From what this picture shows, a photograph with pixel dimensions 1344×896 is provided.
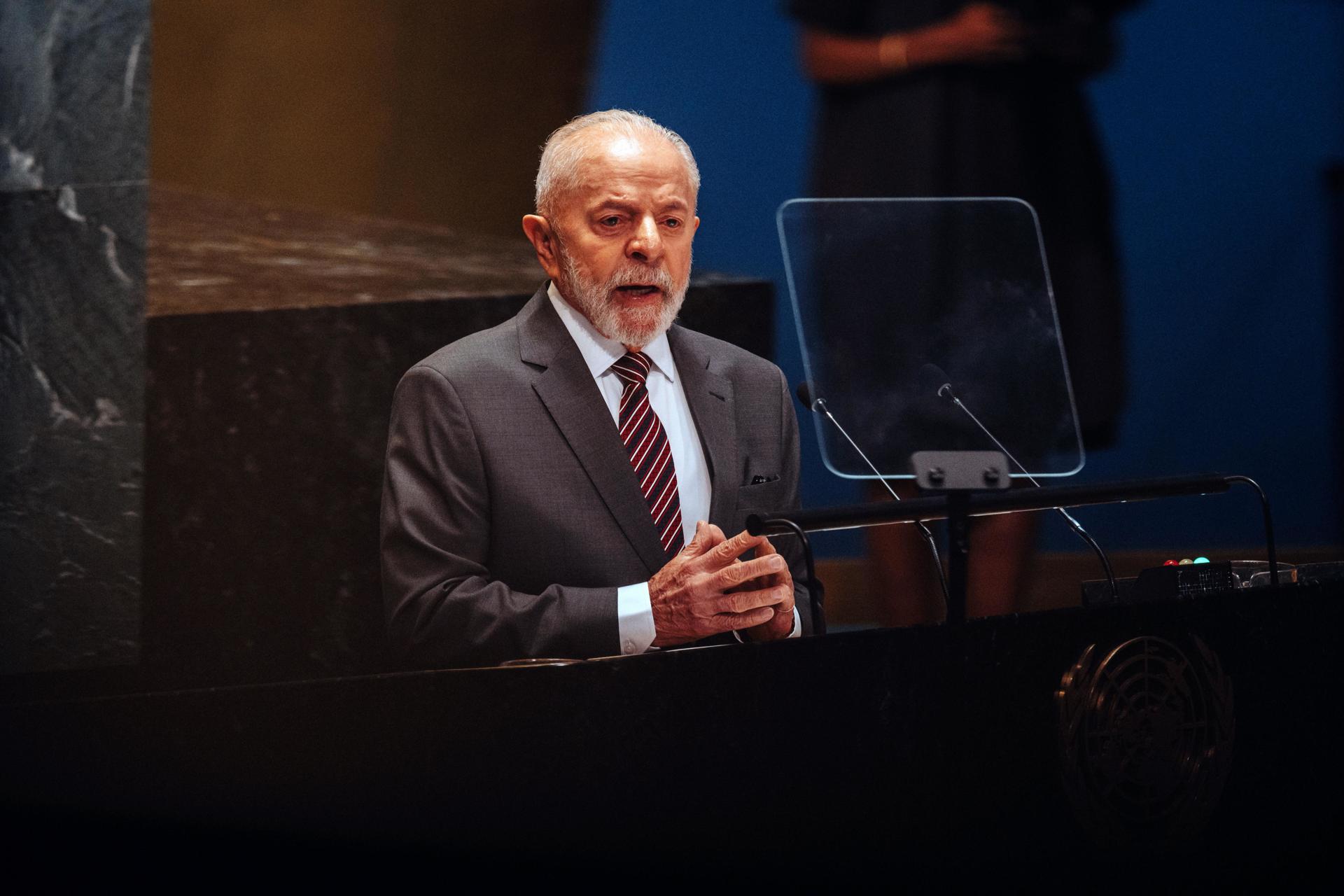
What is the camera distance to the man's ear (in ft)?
6.89

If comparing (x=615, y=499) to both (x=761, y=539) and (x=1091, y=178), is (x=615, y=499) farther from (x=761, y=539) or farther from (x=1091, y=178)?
(x=1091, y=178)

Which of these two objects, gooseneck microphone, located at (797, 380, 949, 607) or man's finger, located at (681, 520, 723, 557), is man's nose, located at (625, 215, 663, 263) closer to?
gooseneck microphone, located at (797, 380, 949, 607)

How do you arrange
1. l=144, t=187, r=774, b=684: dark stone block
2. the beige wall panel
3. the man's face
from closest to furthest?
the man's face < l=144, t=187, r=774, b=684: dark stone block < the beige wall panel

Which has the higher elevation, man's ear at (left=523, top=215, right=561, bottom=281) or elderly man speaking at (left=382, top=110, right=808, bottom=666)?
man's ear at (left=523, top=215, right=561, bottom=281)

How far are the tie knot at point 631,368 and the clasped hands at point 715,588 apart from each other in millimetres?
361

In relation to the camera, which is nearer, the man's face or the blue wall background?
the man's face

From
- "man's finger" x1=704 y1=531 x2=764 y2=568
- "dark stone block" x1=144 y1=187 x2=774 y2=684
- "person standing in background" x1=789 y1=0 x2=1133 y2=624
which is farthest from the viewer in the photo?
"person standing in background" x1=789 y1=0 x2=1133 y2=624

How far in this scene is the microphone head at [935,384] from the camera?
2.24 metres

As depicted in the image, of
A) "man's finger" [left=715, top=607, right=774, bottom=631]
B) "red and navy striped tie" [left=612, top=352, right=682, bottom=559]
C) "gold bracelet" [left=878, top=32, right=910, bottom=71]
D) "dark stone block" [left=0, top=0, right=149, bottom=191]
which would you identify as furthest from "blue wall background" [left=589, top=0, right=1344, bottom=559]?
"man's finger" [left=715, top=607, right=774, bottom=631]

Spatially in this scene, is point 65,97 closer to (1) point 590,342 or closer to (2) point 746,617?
(1) point 590,342

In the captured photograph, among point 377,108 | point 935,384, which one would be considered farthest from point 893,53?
point 935,384

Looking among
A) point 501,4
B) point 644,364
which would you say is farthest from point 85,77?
point 644,364

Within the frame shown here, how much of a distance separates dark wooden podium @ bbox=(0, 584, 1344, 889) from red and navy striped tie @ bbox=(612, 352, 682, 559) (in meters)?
0.62

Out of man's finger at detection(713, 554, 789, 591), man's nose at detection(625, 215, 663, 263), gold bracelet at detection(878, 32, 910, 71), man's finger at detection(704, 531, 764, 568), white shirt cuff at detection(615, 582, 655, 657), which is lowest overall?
white shirt cuff at detection(615, 582, 655, 657)
